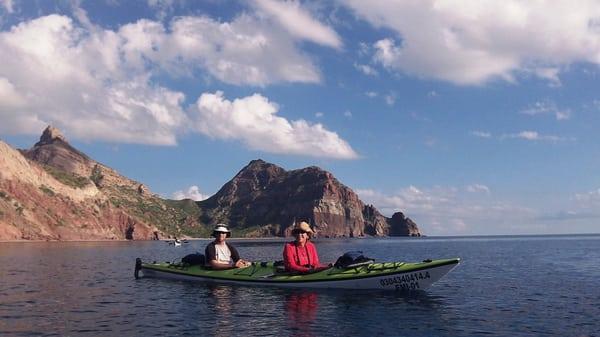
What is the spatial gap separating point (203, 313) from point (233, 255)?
29.4ft

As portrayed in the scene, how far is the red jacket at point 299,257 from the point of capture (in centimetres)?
2625

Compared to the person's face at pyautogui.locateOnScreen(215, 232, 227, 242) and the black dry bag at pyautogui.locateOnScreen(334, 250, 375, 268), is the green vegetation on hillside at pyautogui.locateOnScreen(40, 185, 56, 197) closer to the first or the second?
the person's face at pyautogui.locateOnScreen(215, 232, 227, 242)

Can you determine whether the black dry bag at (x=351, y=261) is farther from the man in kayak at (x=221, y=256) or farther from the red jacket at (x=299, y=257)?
the man in kayak at (x=221, y=256)

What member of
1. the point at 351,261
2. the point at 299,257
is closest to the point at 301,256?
the point at 299,257

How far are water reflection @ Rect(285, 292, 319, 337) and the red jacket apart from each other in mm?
1538

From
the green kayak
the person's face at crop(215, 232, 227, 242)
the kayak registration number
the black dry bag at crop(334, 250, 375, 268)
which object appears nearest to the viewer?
the green kayak

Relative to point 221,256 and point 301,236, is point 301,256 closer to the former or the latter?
point 301,236

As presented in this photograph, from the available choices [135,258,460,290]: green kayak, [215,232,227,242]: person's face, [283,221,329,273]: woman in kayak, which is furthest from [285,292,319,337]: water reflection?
[215,232,227,242]: person's face

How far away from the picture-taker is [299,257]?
2669cm

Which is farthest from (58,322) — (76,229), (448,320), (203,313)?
(76,229)

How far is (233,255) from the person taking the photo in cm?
2975

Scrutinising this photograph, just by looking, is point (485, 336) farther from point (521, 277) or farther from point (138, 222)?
point (138, 222)

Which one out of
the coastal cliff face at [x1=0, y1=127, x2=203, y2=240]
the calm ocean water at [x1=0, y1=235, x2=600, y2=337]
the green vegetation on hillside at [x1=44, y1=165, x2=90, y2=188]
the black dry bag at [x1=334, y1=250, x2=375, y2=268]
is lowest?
the calm ocean water at [x1=0, y1=235, x2=600, y2=337]

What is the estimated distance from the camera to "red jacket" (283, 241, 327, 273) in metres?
26.2
